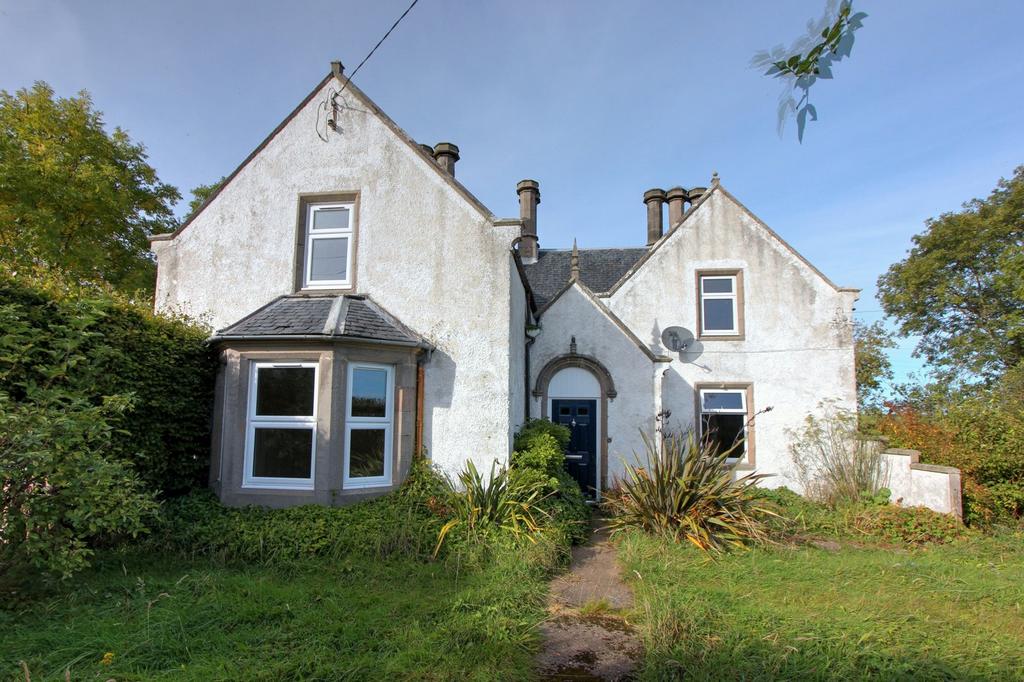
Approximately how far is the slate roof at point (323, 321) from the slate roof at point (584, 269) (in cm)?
611

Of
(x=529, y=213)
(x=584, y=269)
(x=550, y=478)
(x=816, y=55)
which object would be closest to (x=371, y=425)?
(x=550, y=478)

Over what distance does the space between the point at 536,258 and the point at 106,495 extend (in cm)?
1286

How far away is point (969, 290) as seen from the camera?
22578mm

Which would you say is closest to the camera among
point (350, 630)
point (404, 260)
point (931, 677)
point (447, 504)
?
point (931, 677)

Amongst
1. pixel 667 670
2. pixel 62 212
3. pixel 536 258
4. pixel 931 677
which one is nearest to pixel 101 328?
pixel 667 670

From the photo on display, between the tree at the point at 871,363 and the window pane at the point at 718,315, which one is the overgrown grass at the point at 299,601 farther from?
the tree at the point at 871,363

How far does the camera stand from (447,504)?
24.6ft

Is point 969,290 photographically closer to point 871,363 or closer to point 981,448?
point 871,363

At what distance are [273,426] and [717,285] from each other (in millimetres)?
10005

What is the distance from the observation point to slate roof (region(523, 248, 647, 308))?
14.4 meters

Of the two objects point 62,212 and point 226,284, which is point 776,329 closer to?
point 226,284

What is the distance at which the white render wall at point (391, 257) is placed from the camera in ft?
26.5

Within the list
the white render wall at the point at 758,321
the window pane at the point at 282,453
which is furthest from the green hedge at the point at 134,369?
the white render wall at the point at 758,321

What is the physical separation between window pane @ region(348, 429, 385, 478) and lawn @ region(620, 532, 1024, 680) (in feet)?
12.5
